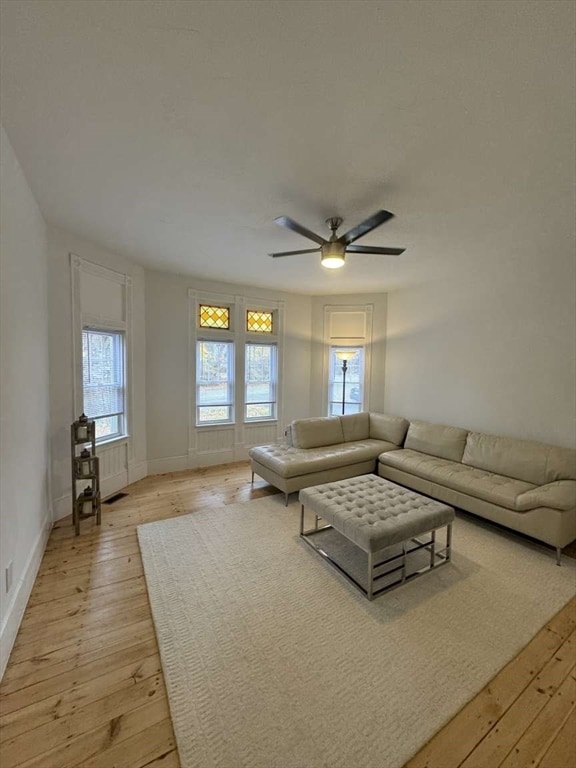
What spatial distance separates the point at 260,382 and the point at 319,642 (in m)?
4.05

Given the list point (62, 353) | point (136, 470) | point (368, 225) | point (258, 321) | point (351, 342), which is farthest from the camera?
point (351, 342)

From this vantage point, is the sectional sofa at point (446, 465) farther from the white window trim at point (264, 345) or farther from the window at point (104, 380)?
the window at point (104, 380)

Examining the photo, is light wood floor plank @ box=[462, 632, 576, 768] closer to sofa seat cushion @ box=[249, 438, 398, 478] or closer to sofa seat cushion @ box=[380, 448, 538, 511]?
sofa seat cushion @ box=[380, 448, 538, 511]

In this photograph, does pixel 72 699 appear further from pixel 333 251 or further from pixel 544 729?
pixel 333 251

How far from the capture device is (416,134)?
1.71 metres

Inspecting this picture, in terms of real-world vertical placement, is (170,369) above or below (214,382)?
above

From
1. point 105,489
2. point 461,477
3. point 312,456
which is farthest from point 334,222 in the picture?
point 105,489

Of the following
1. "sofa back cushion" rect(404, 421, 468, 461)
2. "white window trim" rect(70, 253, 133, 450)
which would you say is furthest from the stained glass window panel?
"sofa back cushion" rect(404, 421, 468, 461)

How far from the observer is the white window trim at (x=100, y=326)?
132 inches

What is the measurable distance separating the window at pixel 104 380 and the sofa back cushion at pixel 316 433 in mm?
2272

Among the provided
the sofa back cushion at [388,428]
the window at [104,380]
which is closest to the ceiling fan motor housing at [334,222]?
the window at [104,380]

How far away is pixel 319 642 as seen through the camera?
1872mm

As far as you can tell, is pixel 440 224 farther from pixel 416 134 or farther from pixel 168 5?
pixel 168 5

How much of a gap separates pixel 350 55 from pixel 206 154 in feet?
3.26
